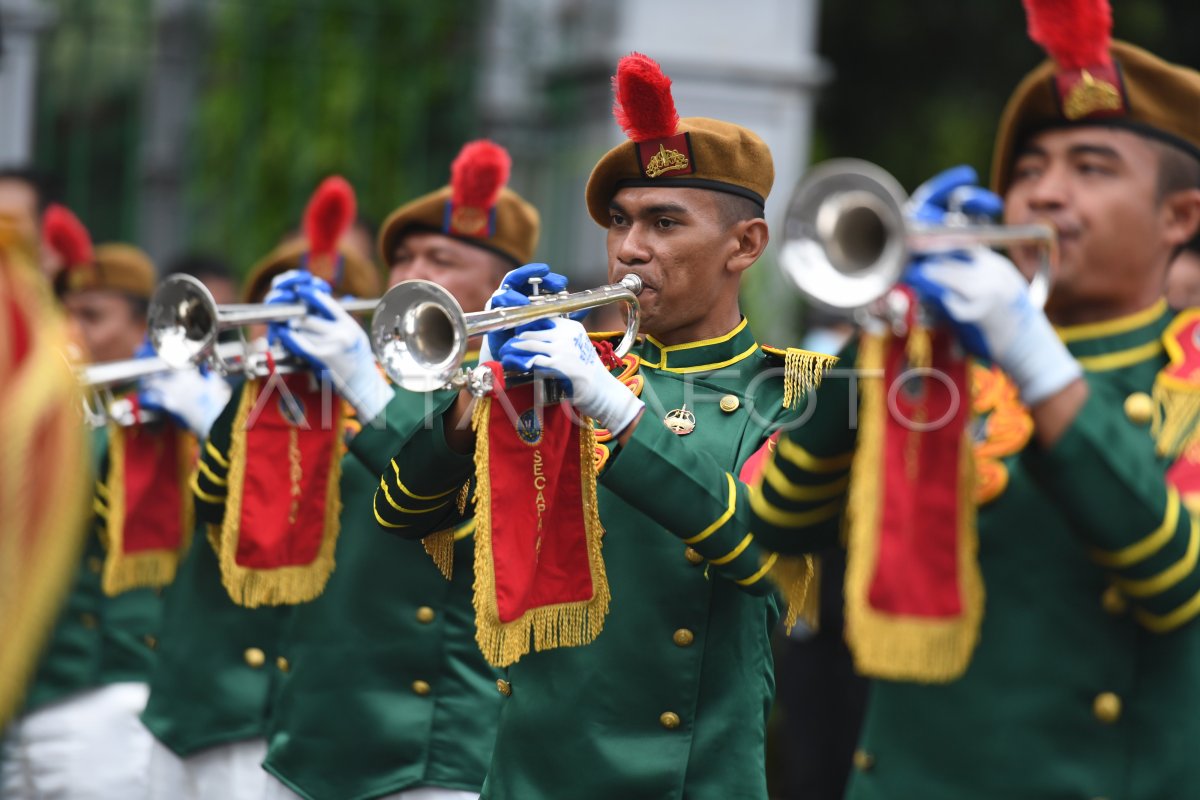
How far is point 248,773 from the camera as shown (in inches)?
211

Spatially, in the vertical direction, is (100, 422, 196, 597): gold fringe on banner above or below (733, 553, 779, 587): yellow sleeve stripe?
below

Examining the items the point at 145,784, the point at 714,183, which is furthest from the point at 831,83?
the point at 714,183

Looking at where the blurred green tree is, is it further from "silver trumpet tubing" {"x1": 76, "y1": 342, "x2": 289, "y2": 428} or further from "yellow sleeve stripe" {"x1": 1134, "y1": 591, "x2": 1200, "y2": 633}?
Result: "yellow sleeve stripe" {"x1": 1134, "y1": 591, "x2": 1200, "y2": 633}

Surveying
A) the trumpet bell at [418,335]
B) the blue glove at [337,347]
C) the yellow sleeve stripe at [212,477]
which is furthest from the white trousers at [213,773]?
the trumpet bell at [418,335]

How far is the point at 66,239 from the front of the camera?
267 inches

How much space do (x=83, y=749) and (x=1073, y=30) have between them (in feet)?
14.8

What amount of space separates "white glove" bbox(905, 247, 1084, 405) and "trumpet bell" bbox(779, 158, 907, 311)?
54 mm

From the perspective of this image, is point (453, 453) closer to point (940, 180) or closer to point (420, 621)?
point (420, 621)

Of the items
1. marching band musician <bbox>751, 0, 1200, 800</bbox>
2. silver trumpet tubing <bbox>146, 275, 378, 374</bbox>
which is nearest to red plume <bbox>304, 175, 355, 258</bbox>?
silver trumpet tubing <bbox>146, 275, 378, 374</bbox>

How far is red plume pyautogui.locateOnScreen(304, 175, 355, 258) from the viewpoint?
5594mm

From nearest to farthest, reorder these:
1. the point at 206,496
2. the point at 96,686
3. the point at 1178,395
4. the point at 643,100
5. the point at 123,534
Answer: the point at 1178,395 → the point at 643,100 → the point at 206,496 → the point at 123,534 → the point at 96,686

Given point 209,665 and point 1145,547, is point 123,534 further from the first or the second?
point 1145,547

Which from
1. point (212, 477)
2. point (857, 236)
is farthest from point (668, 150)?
Result: point (212, 477)

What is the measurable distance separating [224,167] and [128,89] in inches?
28.1
